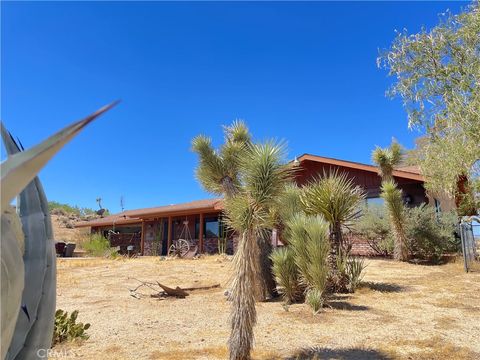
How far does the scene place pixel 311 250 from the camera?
25.7ft

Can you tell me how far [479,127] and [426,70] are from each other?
2.65 metres

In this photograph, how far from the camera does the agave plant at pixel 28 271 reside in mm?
1083

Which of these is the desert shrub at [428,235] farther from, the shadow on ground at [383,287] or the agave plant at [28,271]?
the agave plant at [28,271]

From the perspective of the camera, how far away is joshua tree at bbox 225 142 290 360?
4.85 metres

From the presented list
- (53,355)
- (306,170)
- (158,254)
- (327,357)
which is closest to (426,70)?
(327,357)

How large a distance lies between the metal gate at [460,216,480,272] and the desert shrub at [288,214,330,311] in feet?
22.0

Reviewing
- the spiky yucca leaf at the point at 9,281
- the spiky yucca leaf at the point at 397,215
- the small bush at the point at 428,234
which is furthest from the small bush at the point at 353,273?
the spiky yucca leaf at the point at 9,281

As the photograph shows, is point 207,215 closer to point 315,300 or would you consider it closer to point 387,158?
point 387,158

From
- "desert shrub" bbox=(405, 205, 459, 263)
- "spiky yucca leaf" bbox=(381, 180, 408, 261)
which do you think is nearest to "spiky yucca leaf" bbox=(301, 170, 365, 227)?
"spiky yucca leaf" bbox=(381, 180, 408, 261)

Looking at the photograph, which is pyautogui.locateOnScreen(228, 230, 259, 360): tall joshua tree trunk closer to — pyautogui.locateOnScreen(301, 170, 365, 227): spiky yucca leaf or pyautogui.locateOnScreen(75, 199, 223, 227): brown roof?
pyautogui.locateOnScreen(301, 170, 365, 227): spiky yucca leaf

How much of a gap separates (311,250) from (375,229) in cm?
1002

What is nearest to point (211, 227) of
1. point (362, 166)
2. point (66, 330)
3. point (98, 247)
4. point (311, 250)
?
point (98, 247)

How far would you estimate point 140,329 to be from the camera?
6.50m

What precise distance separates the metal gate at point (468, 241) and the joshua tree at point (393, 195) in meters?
2.21
